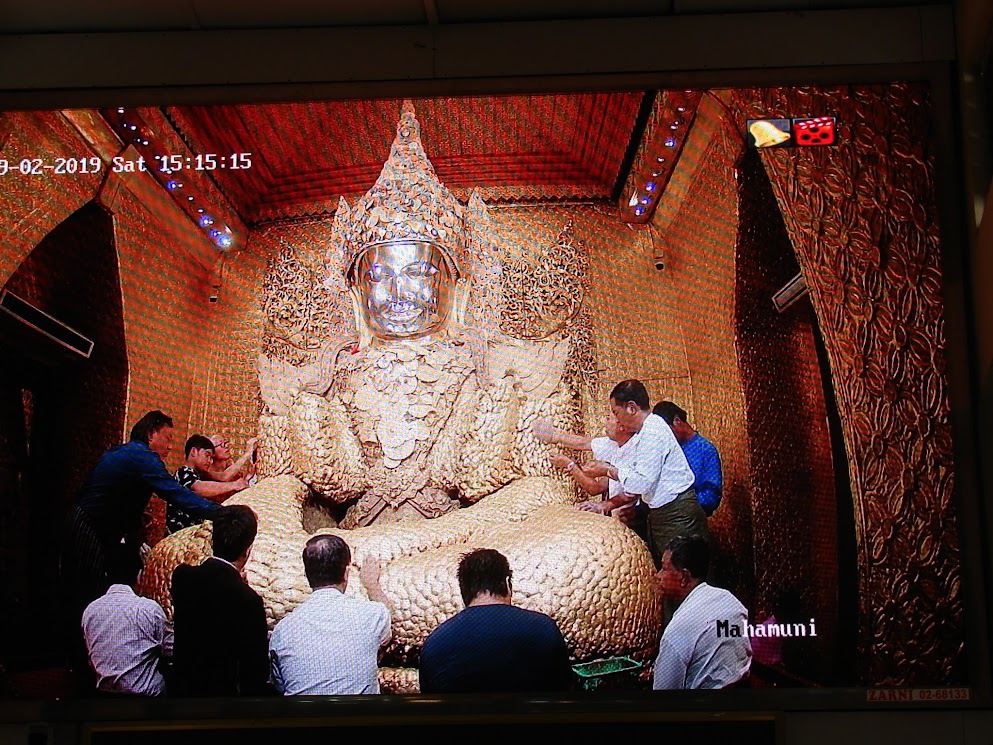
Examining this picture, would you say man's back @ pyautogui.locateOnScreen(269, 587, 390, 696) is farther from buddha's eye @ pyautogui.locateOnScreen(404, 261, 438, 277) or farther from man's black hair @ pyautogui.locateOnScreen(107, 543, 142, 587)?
buddha's eye @ pyautogui.locateOnScreen(404, 261, 438, 277)

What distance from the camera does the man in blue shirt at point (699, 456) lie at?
425cm

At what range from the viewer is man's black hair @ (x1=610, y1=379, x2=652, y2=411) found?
14.2 feet

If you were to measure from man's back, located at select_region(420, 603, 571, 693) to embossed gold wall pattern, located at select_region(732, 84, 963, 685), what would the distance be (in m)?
1.13

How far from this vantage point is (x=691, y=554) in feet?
13.7

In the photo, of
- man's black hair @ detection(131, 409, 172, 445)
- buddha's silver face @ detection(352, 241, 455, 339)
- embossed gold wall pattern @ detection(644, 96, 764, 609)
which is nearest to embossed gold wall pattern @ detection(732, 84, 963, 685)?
embossed gold wall pattern @ detection(644, 96, 764, 609)

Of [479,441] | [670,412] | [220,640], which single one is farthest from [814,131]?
[220,640]

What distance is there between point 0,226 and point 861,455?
11.4 ft

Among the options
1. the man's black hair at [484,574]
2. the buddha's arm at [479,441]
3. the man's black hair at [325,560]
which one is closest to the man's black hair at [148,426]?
the man's black hair at [325,560]

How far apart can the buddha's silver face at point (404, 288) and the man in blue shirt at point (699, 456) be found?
37.4 inches

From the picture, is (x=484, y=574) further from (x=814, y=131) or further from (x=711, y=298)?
(x=814, y=131)

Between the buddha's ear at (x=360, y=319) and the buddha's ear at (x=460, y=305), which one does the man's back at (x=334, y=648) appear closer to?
the buddha's ear at (x=360, y=319)

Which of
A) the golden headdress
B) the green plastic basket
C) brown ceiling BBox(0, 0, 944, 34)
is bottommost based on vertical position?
the green plastic basket

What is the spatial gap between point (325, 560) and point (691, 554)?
135cm

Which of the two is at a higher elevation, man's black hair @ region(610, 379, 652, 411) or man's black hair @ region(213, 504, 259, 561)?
man's black hair @ region(610, 379, 652, 411)
